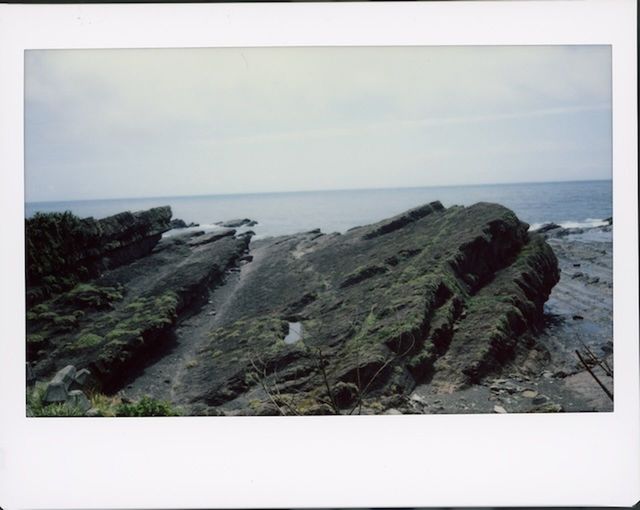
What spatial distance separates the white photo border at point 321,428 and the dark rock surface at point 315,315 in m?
0.26

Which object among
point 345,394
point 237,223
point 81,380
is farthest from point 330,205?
point 81,380

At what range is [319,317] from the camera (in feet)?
19.1

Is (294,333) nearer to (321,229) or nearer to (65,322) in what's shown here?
(321,229)

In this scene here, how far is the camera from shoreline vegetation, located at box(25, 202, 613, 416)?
5.54m

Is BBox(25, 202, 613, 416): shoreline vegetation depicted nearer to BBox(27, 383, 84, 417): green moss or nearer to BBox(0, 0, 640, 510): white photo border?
BBox(27, 383, 84, 417): green moss

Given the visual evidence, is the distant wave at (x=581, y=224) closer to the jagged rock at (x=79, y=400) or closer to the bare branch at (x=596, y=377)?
the bare branch at (x=596, y=377)

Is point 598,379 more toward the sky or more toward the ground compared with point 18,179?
more toward the ground

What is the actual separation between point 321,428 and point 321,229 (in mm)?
1898

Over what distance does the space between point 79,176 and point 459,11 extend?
3.84 metres

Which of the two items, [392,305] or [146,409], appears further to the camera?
[392,305]

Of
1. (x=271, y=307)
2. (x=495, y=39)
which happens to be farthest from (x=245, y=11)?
(x=271, y=307)

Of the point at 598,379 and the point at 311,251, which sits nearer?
the point at 598,379

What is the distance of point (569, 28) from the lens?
208 inches

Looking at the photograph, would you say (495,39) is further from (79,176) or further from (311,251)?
(79,176)
